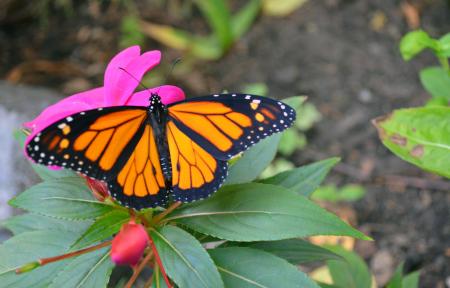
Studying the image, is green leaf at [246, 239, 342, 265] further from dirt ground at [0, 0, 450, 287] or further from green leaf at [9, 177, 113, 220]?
dirt ground at [0, 0, 450, 287]

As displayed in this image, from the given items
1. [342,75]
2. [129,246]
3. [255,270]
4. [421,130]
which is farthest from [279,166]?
[129,246]

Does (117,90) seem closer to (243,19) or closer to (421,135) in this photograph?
(421,135)

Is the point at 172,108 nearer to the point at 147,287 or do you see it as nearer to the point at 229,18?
the point at 147,287

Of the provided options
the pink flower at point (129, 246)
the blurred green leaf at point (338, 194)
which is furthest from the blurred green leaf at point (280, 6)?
the pink flower at point (129, 246)

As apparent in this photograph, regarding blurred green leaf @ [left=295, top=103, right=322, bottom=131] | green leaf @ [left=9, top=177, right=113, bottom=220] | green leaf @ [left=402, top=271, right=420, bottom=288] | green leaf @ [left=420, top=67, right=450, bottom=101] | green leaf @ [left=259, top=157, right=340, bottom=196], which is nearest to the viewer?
green leaf @ [left=9, top=177, right=113, bottom=220]

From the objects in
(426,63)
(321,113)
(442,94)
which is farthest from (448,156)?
(426,63)

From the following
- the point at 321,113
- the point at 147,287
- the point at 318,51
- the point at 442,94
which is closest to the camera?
the point at 147,287

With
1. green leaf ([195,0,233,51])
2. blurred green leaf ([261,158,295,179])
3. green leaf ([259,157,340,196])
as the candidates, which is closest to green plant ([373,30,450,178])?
green leaf ([259,157,340,196])
